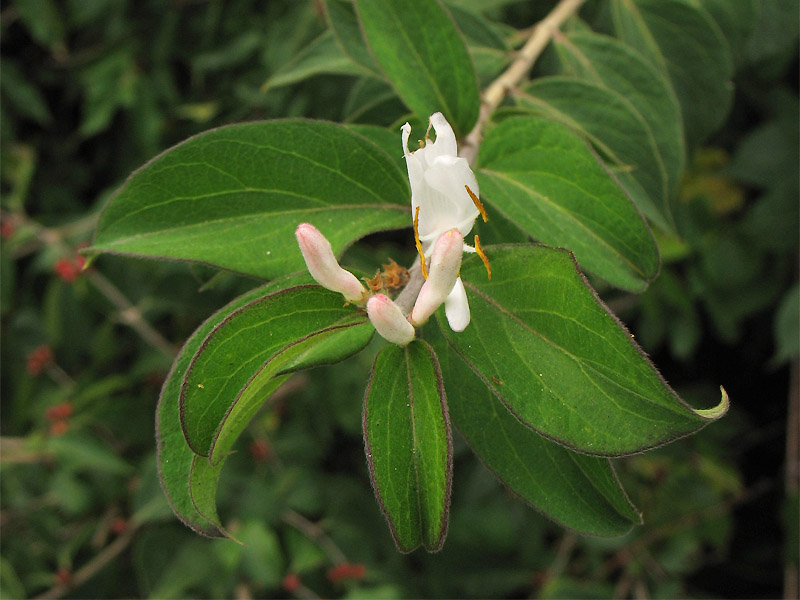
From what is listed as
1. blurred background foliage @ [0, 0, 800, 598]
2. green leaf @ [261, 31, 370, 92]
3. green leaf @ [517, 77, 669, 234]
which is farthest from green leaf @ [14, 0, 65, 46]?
green leaf @ [517, 77, 669, 234]

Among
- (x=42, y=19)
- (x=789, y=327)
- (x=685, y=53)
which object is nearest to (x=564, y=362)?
(x=685, y=53)

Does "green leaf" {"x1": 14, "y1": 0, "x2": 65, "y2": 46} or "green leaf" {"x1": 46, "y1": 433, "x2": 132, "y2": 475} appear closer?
"green leaf" {"x1": 46, "y1": 433, "x2": 132, "y2": 475}

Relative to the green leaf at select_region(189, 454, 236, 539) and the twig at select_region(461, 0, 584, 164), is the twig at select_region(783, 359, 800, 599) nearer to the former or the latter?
the twig at select_region(461, 0, 584, 164)

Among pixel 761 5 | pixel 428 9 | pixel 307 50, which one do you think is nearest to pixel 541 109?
pixel 428 9

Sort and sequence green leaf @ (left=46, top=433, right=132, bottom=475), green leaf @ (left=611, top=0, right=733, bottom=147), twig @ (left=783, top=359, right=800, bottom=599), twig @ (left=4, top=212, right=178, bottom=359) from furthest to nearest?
twig @ (left=4, top=212, right=178, bottom=359) → green leaf @ (left=46, top=433, right=132, bottom=475) → twig @ (left=783, top=359, right=800, bottom=599) → green leaf @ (left=611, top=0, right=733, bottom=147)

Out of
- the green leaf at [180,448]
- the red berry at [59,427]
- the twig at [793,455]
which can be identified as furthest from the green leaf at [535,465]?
the red berry at [59,427]

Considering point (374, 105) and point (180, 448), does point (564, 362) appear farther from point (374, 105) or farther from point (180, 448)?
point (374, 105)

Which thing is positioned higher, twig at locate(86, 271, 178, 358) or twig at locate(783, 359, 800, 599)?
twig at locate(86, 271, 178, 358)
